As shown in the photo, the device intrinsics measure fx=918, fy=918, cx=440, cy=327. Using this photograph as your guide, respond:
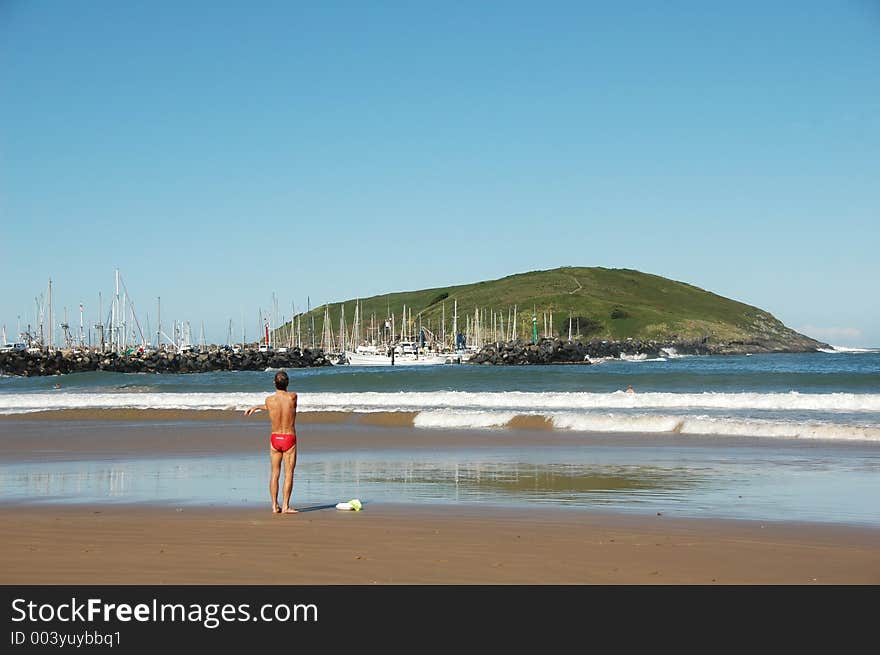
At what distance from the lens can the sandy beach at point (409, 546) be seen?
827 cm

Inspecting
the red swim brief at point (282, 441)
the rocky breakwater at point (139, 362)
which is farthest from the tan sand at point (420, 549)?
the rocky breakwater at point (139, 362)

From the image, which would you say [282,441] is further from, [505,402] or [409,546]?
[505,402]

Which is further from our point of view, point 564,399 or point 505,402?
point 564,399

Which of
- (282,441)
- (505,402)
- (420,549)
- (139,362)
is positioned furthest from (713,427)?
(139,362)

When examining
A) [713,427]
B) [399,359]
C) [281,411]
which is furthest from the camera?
[399,359]

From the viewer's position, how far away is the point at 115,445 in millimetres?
23016

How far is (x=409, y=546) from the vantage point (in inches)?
379

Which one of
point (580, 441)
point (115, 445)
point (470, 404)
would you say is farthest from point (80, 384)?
point (580, 441)

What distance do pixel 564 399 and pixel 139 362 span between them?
6369 centimetres

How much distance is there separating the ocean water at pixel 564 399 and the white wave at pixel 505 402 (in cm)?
6

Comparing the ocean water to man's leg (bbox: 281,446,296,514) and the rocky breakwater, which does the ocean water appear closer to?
man's leg (bbox: 281,446,296,514)

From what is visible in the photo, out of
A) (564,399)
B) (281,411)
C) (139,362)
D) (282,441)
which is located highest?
(139,362)
